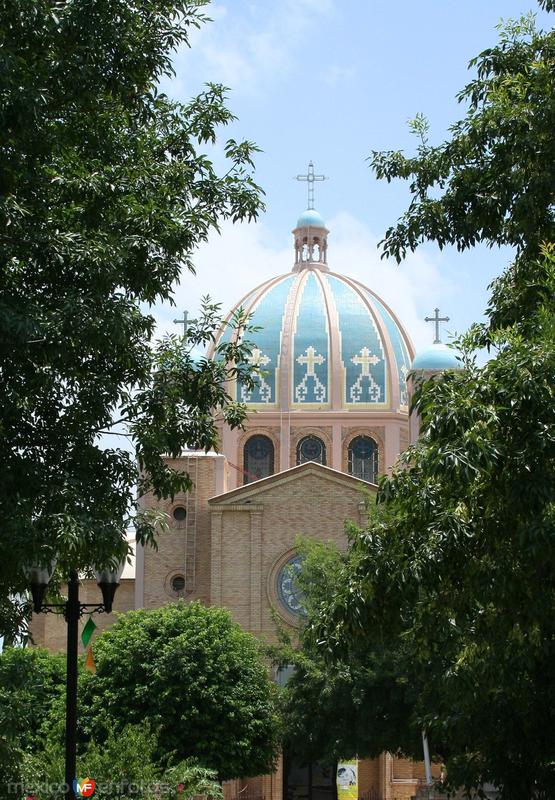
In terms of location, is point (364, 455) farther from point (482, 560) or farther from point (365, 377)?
point (482, 560)

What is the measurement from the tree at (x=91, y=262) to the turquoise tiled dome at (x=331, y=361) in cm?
3543

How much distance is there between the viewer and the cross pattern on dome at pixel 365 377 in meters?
51.0

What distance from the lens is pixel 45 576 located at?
13109mm

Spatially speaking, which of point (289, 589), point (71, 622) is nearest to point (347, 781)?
point (289, 589)

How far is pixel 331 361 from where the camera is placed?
51094 mm

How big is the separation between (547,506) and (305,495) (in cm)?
3305

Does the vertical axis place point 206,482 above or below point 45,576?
above

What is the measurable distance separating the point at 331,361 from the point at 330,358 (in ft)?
0.35

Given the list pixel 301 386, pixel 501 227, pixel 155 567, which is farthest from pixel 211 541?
pixel 501 227

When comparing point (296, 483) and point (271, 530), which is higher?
point (296, 483)

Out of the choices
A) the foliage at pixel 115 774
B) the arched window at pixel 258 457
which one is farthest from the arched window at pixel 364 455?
the foliage at pixel 115 774

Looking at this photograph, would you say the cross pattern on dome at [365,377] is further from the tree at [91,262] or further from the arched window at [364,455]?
the tree at [91,262]

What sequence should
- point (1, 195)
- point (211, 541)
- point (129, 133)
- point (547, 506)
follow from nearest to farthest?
1. point (547, 506)
2. point (1, 195)
3. point (129, 133)
4. point (211, 541)

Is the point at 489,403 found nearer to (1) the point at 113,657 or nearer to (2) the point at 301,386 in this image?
(1) the point at 113,657
